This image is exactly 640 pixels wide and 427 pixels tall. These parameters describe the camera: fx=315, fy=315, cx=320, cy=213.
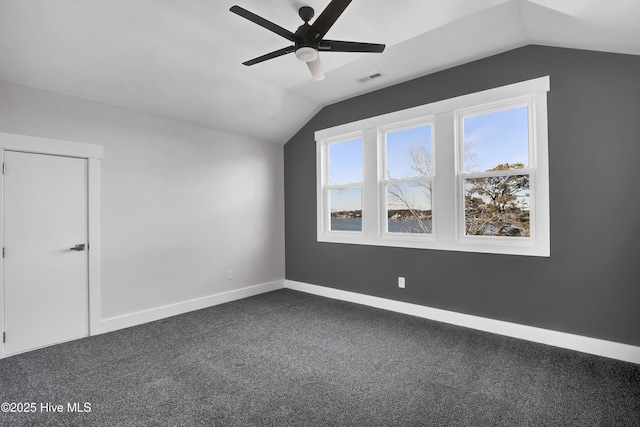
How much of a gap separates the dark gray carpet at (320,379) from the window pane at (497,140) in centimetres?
184

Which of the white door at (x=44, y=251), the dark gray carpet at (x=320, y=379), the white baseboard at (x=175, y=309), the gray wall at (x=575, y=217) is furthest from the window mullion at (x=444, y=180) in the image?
the white door at (x=44, y=251)

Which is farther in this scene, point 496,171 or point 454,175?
point 454,175

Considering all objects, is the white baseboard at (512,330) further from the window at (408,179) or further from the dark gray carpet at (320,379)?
the window at (408,179)

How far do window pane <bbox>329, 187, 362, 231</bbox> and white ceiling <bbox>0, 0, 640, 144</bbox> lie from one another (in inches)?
62.1

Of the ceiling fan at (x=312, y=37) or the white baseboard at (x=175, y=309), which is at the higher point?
→ the ceiling fan at (x=312, y=37)

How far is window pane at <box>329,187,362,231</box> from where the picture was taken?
15.5 feet

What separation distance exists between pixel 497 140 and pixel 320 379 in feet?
9.97

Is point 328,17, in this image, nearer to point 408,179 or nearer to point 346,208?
point 408,179

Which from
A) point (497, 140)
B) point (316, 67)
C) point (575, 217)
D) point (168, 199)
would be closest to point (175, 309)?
point (168, 199)

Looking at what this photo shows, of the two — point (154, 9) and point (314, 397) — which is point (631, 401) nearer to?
point (314, 397)

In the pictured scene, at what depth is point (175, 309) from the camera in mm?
4109

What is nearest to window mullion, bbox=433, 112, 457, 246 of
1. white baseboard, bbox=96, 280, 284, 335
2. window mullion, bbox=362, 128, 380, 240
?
window mullion, bbox=362, 128, 380, 240

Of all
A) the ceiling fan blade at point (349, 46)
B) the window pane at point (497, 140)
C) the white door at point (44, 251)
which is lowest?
the white door at point (44, 251)

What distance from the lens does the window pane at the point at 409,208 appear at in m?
4.01
